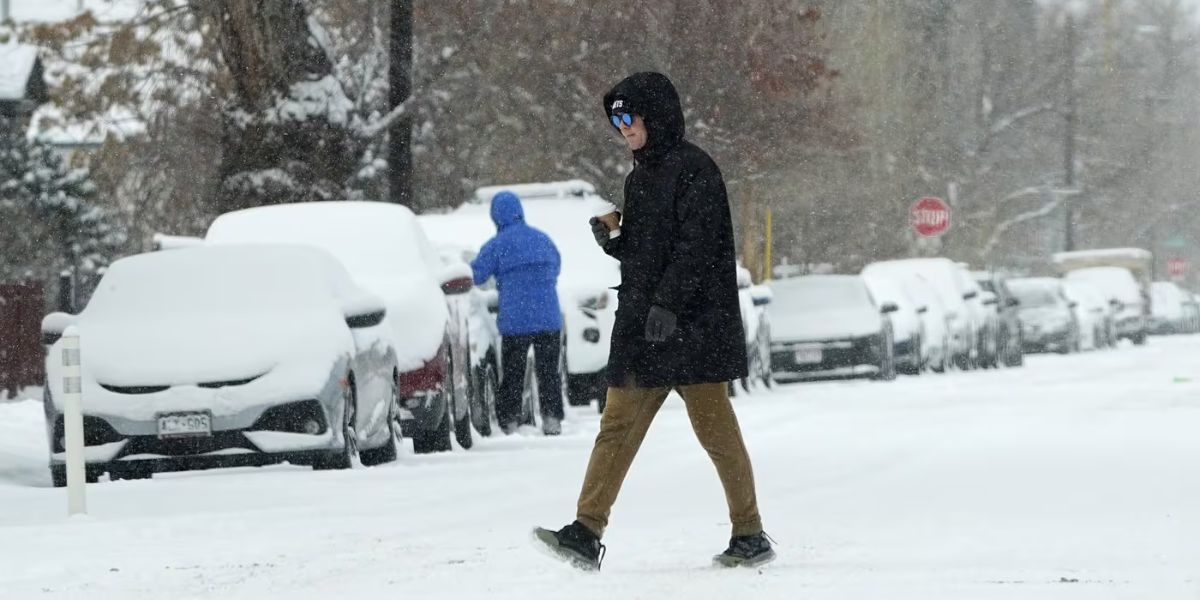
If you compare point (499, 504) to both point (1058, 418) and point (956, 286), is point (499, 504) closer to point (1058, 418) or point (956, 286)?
point (1058, 418)

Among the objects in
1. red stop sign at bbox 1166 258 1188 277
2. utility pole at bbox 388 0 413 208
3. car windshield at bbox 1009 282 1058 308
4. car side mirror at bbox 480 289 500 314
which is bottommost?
red stop sign at bbox 1166 258 1188 277

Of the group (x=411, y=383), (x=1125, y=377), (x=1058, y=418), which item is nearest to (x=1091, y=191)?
(x=1125, y=377)

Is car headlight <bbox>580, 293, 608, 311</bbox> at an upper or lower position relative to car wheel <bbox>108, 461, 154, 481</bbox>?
upper

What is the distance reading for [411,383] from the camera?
613 inches

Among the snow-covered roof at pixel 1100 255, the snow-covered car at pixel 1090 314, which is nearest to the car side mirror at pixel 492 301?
the snow-covered car at pixel 1090 314

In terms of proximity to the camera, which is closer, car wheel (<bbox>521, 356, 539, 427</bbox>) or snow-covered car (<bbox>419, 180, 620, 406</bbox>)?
car wheel (<bbox>521, 356, 539, 427</bbox>)

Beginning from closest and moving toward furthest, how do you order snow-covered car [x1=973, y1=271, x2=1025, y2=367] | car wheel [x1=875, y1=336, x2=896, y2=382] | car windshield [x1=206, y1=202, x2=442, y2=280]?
car windshield [x1=206, y1=202, x2=442, y2=280] → car wheel [x1=875, y1=336, x2=896, y2=382] → snow-covered car [x1=973, y1=271, x2=1025, y2=367]

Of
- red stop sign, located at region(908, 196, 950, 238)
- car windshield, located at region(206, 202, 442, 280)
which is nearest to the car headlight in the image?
car windshield, located at region(206, 202, 442, 280)

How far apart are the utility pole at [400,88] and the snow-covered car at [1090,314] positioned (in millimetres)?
20299

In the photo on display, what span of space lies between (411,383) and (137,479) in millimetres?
2212

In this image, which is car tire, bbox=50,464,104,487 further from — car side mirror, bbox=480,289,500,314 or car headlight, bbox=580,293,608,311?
car headlight, bbox=580,293,608,311

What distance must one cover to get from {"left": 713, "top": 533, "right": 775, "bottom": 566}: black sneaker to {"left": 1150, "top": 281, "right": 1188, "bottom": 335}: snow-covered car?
62476 millimetres

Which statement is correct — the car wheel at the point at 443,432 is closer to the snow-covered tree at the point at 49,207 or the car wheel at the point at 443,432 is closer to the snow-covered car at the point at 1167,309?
the snow-covered tree at the point at 49,207

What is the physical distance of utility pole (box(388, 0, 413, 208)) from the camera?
2912 cm
